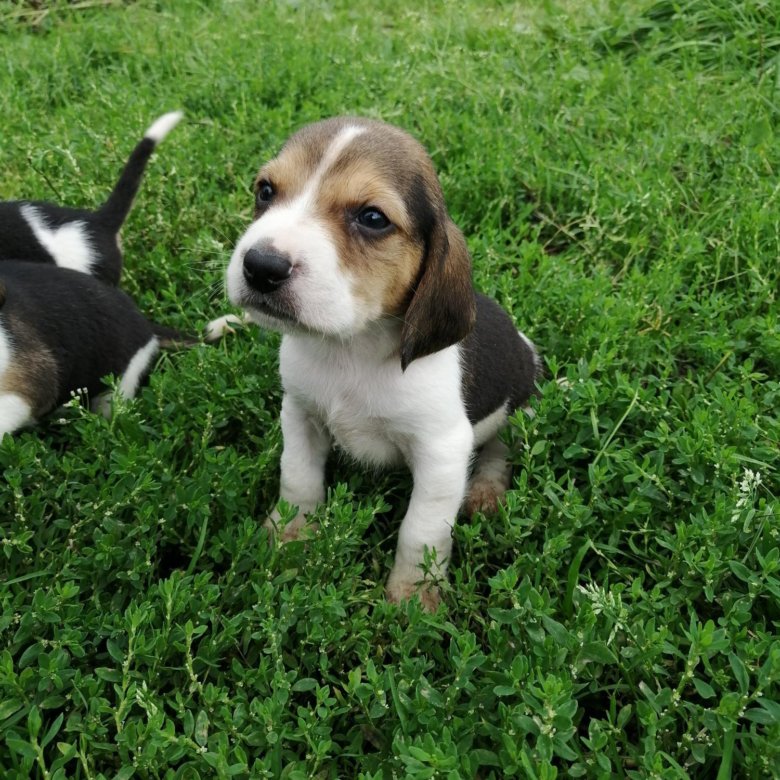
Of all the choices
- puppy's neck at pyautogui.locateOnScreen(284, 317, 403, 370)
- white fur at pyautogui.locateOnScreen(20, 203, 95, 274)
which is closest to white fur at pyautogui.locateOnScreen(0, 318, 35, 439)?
white fur at pyautogui.locateOnScreen(20, 203, 95, 274)

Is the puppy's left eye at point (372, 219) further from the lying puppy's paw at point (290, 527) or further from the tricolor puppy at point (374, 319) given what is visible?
the lying puppy's paw at point (290, 527)

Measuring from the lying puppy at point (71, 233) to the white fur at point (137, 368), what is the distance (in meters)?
0.64

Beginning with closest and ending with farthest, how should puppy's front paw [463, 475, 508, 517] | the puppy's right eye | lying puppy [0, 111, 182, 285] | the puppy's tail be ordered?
1. the puppy's right eye
2. puppy's front paw [463, 475, 508, 517]
3. lying puppy [0, 111, 182, 285]
4. the puppy's tail

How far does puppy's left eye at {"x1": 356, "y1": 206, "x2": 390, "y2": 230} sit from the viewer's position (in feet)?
9.55

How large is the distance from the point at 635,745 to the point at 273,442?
1.87 metres

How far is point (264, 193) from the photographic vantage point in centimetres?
313

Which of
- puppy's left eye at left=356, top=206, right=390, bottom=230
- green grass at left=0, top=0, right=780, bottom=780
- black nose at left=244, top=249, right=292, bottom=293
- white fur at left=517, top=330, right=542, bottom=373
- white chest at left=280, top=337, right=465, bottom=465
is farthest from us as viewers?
white fur at left=517, top=330, right=542, bottom=373

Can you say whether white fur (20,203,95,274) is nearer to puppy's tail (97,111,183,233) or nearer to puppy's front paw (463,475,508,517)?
puppy's tail (97,111,183,233)

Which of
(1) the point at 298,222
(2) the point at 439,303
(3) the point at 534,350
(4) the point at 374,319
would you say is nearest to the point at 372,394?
(4) the point at 374,319

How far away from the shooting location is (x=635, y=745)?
8.81 feet

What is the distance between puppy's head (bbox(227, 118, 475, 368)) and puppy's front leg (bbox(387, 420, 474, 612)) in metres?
0.37

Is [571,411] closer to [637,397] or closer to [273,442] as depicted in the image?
[637,397]

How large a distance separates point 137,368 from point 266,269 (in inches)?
72.5

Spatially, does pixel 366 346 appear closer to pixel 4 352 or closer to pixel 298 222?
pixel 298 222
